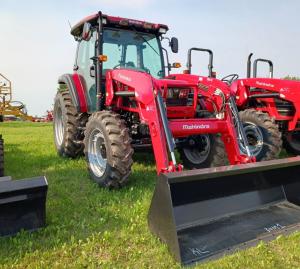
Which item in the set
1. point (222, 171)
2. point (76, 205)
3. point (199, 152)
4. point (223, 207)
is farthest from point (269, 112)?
point (76, 205)

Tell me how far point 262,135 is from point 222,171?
293 centimetres

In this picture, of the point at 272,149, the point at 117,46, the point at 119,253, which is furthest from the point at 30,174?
the point at 272,149

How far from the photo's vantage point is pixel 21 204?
3160 mm

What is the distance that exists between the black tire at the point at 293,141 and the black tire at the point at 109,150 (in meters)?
3.94

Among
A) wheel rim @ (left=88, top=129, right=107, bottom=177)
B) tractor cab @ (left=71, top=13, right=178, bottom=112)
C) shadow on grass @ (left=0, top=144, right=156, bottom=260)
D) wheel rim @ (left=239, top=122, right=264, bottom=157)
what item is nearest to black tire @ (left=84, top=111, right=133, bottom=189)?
wheel rim @ (left=88, top=129, right=107, bottom=177)

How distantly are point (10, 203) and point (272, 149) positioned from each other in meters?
4.22

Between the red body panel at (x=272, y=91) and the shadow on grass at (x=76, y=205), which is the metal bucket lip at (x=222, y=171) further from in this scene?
the red body panel at (x=272, y=91)

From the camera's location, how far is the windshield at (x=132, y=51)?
5.65m

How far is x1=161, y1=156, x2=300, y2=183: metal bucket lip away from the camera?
3091 mm

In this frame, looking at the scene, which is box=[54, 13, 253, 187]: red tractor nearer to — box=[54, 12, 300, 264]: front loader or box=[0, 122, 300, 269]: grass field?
box=[54, 12, 300, 264]: front loader

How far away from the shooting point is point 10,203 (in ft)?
10.1

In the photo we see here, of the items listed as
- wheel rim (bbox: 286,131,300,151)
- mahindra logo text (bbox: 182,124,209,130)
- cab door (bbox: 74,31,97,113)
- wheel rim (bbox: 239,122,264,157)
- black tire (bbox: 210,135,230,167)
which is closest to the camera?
mahindra logo text (bbox: 182,124,209,130)

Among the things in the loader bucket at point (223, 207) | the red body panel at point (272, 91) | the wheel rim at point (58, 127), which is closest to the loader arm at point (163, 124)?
the loader bucket at point (223, 207)

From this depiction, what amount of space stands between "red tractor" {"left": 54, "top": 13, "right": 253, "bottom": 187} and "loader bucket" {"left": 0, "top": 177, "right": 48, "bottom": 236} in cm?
123
